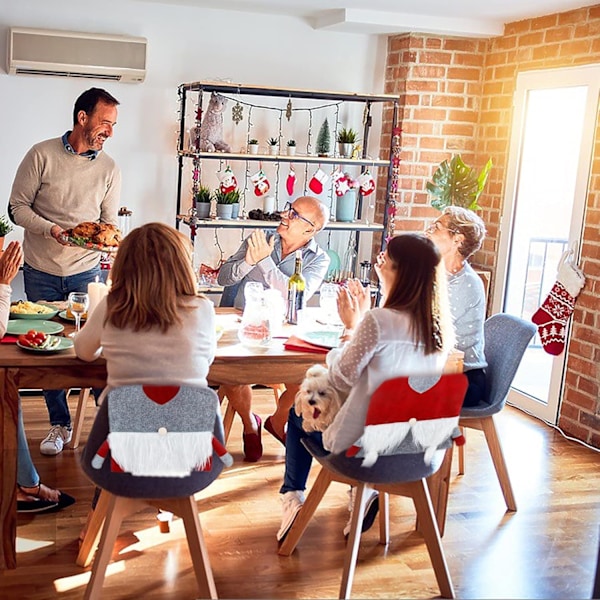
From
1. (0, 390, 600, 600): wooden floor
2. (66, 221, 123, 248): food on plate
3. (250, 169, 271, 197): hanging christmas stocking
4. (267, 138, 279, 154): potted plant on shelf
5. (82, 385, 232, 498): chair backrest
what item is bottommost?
(0, 390, 600, 600): wooden floor

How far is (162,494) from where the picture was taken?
8.04 ft

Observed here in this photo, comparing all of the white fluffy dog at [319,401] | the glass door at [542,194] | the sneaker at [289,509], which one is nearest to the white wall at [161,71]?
the glass door at [542,194]

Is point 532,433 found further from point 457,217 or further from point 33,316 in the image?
point 33,316

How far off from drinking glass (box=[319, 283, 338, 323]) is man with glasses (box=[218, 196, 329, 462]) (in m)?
0.41

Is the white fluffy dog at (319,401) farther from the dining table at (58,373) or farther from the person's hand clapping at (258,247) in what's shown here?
the person's hand clapping at (258,247)

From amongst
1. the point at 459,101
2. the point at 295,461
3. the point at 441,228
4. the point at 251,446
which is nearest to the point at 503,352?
the point at 441,228

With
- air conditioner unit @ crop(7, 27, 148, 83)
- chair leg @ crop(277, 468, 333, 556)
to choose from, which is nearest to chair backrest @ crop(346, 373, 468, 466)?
chair leg @ crop(277, 468, 333, 556)

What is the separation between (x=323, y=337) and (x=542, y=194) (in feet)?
8.13

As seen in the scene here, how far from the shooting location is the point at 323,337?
3283 millimetres

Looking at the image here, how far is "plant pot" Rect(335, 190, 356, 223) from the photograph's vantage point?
17.5ft

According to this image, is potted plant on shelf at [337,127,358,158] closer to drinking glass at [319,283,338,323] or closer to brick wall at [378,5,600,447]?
brick wall at [378,5,600,447]

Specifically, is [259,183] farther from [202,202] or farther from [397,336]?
[397,336]

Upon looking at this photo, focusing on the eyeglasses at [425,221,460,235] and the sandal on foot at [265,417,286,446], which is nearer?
the eyeglasses at [425,221,460,235]

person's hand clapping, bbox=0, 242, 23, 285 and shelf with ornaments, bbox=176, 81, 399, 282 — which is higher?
shelf with ornaments, bbox=176, 81, 399, 282
